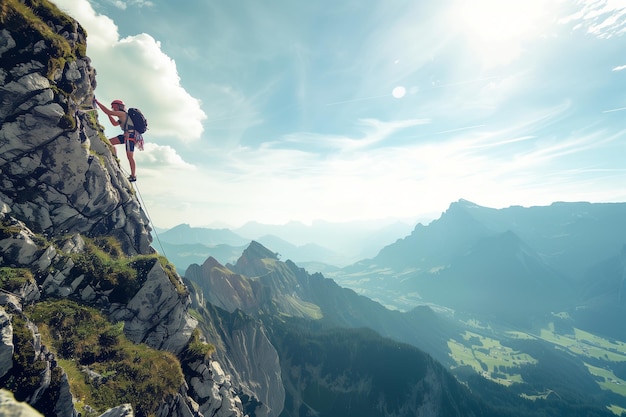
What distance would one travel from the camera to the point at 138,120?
33156 millimetres

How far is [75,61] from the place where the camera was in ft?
97.9

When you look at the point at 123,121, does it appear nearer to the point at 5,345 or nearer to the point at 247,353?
the point at 5,345

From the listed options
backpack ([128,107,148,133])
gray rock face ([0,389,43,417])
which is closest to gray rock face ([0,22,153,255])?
backpack ([128,107,148,133])

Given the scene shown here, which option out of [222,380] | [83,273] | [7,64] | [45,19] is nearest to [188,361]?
[222,380]

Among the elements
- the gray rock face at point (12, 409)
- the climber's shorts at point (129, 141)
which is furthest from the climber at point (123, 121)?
the gray rock face at point (12, 409)

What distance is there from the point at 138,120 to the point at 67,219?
43.0 feet

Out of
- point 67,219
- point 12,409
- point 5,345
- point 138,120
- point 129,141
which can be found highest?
point 138,120

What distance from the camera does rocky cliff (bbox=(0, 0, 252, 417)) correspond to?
22516 mm

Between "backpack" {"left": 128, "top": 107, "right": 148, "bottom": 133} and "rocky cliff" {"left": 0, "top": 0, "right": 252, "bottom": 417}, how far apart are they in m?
4.70

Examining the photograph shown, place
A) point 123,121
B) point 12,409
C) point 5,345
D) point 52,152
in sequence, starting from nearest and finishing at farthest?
point 12,409 < point 5,345 < point 52,152 < point 123,121

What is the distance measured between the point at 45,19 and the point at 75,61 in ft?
13.5

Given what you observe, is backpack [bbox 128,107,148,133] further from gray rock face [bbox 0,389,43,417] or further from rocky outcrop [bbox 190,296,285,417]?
rocky outcrop [bbox 190,296,285,417]

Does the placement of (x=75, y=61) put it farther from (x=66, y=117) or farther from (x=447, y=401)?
(x=447, y=401)

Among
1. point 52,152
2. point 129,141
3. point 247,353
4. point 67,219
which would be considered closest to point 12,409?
point 67,219
